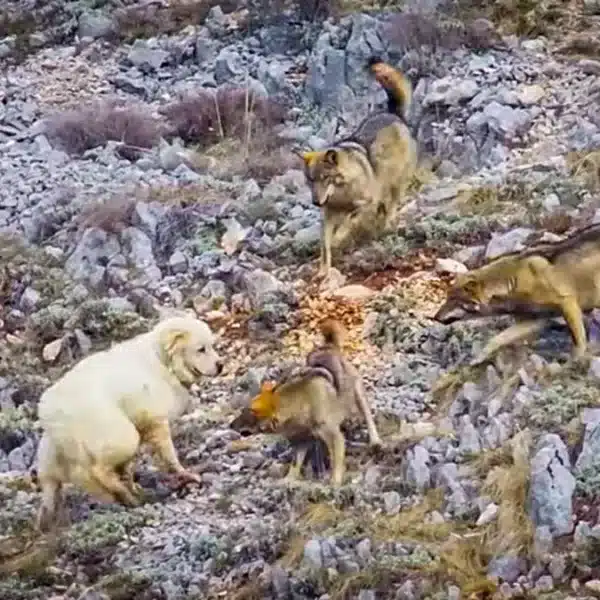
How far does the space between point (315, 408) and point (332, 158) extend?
114 inches

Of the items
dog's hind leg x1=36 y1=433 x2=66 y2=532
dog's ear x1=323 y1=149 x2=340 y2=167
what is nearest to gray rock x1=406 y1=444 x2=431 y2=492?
dog's hind leg x1=36 y1=433 x2=66 y2=532

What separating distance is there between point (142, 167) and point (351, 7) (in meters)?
2.96

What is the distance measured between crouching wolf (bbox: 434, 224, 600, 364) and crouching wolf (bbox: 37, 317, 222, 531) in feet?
4.80

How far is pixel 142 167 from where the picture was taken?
14.6 meters

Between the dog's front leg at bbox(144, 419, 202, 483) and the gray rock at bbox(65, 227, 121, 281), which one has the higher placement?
the dog's front leg at bbox(144, 419, 202, 483)

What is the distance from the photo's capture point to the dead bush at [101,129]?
15227 mm

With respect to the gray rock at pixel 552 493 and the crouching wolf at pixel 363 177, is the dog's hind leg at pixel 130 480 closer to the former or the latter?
the gray rock at pixel 552 493

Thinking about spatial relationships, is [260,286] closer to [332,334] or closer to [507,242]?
[507,242]

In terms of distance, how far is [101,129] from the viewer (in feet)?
50.4

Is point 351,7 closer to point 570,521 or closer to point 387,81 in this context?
point 387,81

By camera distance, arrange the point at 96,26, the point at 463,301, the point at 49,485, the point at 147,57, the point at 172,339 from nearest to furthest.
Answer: the point at 49,485 → the point at 172,339 → the point at 463,301 → the point at 147,57 → the point at 96,26

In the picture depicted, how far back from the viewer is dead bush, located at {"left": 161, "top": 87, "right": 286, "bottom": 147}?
15.2 m

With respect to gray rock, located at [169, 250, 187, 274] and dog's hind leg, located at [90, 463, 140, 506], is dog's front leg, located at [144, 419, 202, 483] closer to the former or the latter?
dog's hind leg, located at [90, 463, 140, 506]

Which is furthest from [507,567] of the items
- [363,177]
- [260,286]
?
[363,177]
